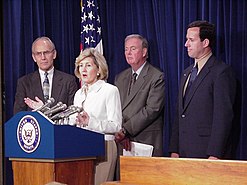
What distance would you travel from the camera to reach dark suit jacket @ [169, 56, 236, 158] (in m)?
3.79

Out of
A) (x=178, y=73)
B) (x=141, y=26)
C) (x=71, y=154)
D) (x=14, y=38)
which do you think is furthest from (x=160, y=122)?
(x=14, y=38)

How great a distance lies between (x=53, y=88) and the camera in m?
4.80

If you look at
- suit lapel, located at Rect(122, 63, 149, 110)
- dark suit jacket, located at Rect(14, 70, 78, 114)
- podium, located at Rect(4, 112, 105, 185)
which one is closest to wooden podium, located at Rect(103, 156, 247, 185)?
podium, located at Rect(4, 112, 105, 185)

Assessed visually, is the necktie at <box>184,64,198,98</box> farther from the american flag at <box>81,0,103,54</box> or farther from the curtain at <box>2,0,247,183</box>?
the american flag at <box>81,0,103,54</box>

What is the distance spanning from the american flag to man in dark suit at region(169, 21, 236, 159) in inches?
51.9

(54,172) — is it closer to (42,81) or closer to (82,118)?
(82,118)

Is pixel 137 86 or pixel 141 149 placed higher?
pixel 137 86

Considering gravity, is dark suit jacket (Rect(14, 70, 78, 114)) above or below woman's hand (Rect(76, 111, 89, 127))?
above

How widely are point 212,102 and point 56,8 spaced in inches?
93.5

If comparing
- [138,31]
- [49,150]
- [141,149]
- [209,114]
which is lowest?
[141,149]

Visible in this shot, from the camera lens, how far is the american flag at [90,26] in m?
5.22

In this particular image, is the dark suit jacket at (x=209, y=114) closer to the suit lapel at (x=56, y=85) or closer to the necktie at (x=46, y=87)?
the suit lapel at (x=56, y=85)

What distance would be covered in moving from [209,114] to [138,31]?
158cm

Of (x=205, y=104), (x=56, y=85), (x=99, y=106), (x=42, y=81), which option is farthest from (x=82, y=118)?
(x=42, y=81)
